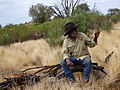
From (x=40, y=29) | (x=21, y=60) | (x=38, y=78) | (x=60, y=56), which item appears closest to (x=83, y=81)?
(x=38, y=78)

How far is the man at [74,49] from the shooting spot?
6.55 meters

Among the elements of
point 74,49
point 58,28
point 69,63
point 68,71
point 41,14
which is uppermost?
point 41,14

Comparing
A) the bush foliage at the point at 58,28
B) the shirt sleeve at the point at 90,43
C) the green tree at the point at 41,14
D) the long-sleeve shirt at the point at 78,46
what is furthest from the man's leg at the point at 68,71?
the green tree at the point at 41,14

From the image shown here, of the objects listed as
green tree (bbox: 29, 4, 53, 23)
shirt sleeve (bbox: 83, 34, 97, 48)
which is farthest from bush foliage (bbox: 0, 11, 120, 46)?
green tree (bbox: 29, 4, 53, 23)

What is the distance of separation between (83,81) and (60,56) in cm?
309

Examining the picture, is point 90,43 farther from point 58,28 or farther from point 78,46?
point 58,28

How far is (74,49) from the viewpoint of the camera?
675cm

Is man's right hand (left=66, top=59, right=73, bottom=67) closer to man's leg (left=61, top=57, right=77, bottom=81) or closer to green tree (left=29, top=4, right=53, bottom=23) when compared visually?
man's leg (left=61, top=57, right=77, bottom=81)

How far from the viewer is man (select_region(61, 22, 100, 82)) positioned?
6547mm

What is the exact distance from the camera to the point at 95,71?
6.77m

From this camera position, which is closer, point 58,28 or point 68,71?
point 68,71

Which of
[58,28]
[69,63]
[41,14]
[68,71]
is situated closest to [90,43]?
[69,63]

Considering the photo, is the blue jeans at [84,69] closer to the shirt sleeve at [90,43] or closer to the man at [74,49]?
the man at [74,49]

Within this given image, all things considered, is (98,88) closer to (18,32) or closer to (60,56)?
(60,56)
